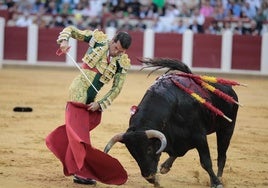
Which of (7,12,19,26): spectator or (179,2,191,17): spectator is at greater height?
(179,2,191,17): spectator

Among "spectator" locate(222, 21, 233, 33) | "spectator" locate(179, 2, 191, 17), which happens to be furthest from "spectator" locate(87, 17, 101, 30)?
"spectator" locate(222, 21, 233, 33)

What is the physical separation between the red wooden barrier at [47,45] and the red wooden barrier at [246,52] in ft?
14.2

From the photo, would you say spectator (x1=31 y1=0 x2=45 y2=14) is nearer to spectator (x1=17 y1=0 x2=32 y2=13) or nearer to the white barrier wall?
spectator (x1=17 y1=0 x2=32 y2=13)

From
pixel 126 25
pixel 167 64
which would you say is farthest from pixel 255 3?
pixel 167 64

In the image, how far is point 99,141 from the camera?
7961 mm

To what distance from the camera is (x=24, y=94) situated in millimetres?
12398

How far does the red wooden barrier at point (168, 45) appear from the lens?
58.4 feet

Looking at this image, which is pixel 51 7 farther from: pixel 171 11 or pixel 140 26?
pixel 171 11

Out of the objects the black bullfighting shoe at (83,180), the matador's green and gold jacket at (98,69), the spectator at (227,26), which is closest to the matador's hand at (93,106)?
the matador's green and gold jacket at (98,69)

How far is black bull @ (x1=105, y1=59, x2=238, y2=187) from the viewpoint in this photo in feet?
17.1

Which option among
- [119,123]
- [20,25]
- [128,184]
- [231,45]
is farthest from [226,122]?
[20,25]

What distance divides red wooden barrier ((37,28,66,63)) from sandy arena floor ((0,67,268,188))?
3.70 m

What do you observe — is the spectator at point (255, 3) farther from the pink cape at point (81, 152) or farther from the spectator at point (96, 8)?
the pink cape at point (81, 152)

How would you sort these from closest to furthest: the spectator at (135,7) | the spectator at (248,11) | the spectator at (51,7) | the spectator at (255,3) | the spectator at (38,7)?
the spectator at (248,11) < the spectator at (255,3) < the spectator at (135,7) < the spectator at (51,7) < the spectator at (38,7)
